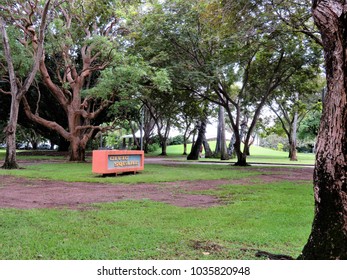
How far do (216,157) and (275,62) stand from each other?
44.6 ft

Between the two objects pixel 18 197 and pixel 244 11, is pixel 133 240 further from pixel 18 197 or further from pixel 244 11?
pixel 244 11

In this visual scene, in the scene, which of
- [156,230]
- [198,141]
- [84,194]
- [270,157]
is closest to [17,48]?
[84,194]

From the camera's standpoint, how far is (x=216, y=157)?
32.1 m

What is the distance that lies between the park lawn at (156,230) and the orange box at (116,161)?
569cm

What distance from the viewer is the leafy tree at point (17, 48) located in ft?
51.2

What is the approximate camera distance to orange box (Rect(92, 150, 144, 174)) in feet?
43.5

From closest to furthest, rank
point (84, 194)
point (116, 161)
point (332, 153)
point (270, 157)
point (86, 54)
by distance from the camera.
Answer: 1. point (332, 153)
2. point (84, 194)
3. point (116, 161)
4. point (86, 54)
5. point (270, 157)

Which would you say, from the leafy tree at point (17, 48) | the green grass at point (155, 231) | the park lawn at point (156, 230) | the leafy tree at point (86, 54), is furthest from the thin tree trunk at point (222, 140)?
the green grass at point (155, 231)

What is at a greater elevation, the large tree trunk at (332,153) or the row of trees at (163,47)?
the row of trees at (163,47)

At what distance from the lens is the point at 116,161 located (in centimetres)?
1396

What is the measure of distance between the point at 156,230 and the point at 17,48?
17355 mm

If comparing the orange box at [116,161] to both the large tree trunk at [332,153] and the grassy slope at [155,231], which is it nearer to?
the grassy slope at [155,231]

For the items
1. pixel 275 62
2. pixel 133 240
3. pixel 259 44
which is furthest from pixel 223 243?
pixel 275 62

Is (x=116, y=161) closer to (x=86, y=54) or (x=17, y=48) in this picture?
(x=17, y=48)
